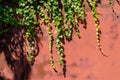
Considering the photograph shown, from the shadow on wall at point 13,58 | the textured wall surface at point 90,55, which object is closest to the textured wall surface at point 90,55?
the textured wall surface at point 90,55

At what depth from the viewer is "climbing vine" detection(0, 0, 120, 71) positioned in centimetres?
508

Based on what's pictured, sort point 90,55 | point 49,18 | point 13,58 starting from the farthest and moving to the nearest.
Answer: point 13,58 → point 49,18 → point 90,55

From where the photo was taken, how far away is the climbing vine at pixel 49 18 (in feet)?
16.7

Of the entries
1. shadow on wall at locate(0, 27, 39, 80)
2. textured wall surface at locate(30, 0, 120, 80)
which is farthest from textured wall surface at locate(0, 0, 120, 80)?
shadow on wall at locate(0, 27, 39, 80)

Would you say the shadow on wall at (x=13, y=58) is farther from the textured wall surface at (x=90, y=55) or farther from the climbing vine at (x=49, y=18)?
the textured wall surface at (x=90, y=55)

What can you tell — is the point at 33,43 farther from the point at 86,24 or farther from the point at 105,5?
the point at 105,5

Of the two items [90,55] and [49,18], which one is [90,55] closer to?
[90,55]

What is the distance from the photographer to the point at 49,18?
17.0 feet

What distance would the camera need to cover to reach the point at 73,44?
515cm

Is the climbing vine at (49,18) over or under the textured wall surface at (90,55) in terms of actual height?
over

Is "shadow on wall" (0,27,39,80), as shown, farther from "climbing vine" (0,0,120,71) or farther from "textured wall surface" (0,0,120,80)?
"textured wall surface" (0,0,120,80)

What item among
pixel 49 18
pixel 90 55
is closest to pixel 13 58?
pixel 49 18

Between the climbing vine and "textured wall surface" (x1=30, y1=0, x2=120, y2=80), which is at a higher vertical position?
the climbing vine

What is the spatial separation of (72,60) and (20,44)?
0.84 meters
